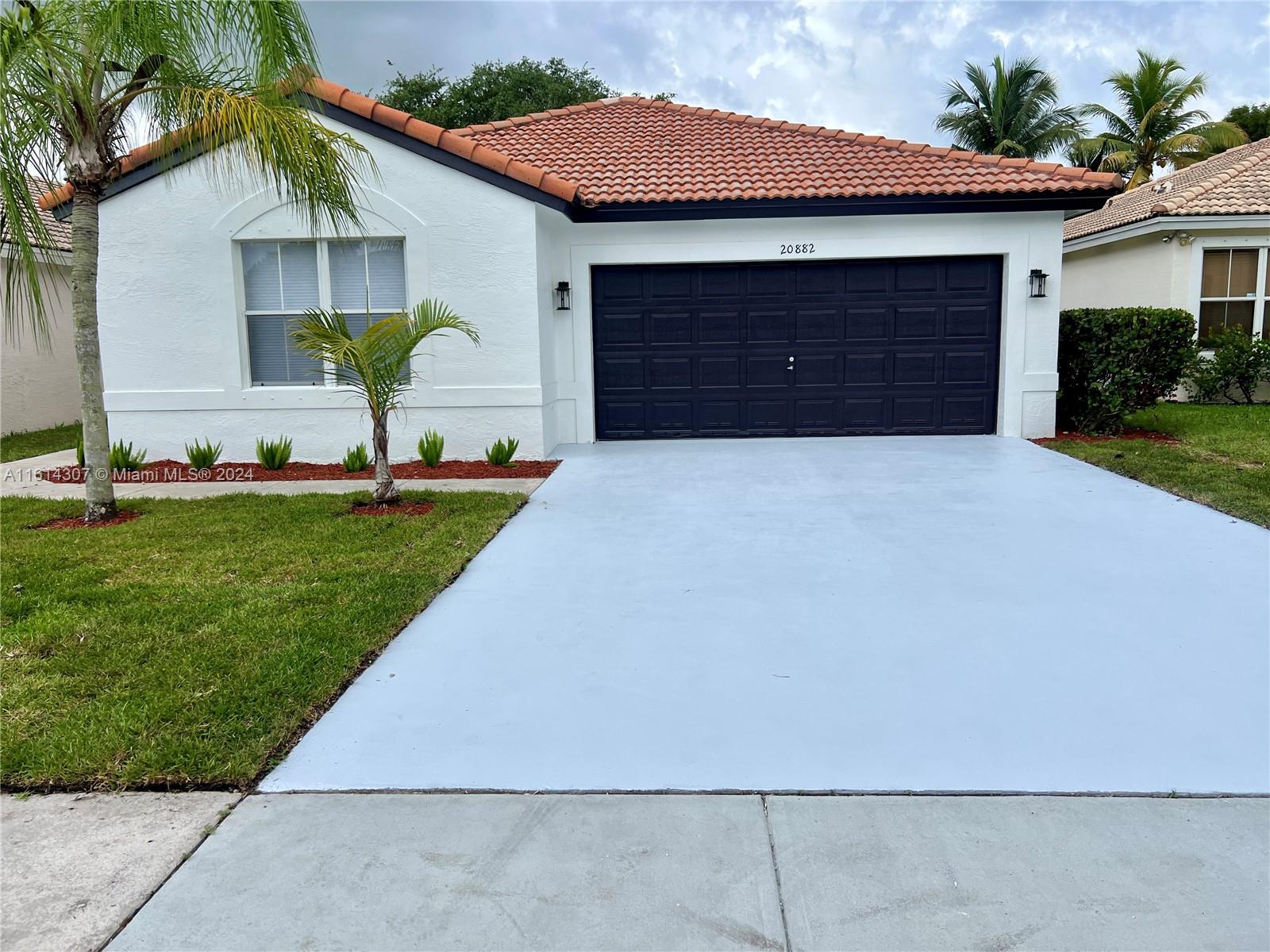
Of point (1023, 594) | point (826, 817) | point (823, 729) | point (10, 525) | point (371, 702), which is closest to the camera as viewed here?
point (826, 817)

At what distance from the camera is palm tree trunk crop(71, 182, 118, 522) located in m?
7.09

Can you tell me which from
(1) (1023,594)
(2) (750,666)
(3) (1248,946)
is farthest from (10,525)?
(3) (1248,946)

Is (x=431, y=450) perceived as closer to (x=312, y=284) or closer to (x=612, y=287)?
(x=312, y=284)

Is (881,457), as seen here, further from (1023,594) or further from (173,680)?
(173,680)

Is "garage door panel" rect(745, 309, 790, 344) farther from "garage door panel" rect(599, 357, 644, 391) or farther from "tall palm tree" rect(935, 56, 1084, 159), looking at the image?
"tall palm tree" rect(935, 56, 1084, 159)

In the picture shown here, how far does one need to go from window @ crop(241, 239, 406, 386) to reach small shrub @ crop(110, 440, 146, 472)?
5.87ft

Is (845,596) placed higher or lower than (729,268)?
lower

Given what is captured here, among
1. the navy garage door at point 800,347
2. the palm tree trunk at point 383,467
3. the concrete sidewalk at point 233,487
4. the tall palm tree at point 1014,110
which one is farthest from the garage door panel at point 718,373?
the tall palm tree at point 1014,110

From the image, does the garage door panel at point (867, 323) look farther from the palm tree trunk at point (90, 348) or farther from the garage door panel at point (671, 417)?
the palm tree trunk at point (90, 348)

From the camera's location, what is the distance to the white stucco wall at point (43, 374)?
14.2 meters

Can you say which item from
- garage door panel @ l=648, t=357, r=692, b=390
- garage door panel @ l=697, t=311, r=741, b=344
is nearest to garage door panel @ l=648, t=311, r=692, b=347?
garage door panel @ l=697, t=311, r=741, b=344

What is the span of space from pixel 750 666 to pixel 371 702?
1.71m

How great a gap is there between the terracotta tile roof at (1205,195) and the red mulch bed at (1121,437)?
3.72 meters

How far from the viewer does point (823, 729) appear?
3.53m
